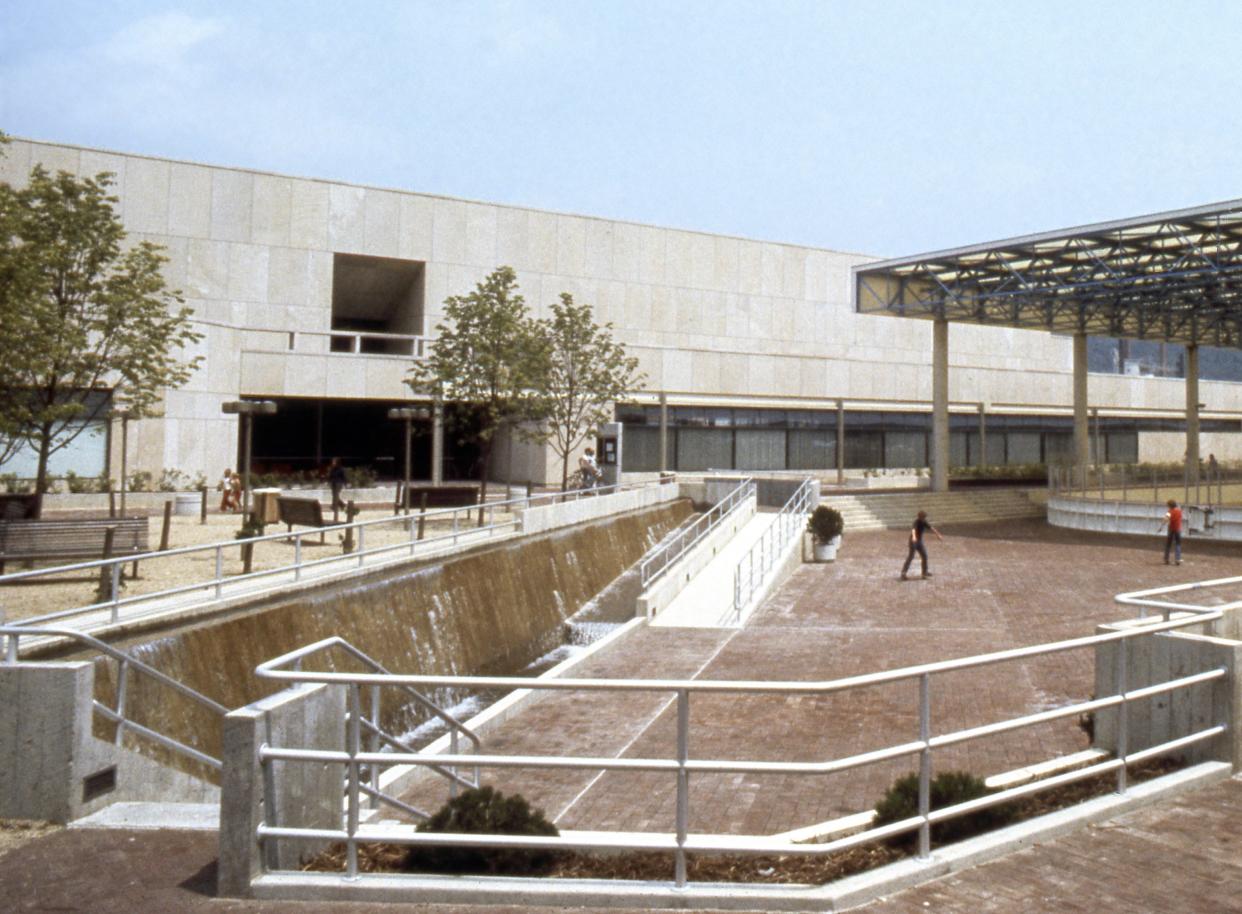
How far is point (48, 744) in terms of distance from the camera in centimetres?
645

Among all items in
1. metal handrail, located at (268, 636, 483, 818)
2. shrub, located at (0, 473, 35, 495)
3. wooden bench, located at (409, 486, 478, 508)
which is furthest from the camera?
shrub, located at (0, 473, 35, 495)

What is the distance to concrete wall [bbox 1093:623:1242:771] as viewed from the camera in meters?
7.34

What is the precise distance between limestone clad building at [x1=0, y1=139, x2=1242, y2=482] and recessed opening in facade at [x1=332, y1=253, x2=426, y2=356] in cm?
15

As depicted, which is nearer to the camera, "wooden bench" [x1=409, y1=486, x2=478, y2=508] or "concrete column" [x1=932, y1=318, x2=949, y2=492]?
"wooden bench" [x1=409, y1=486, x2=478, y2=508]

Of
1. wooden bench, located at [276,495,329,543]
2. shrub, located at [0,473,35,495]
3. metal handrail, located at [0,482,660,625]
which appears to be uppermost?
shrub, located at [0,473,35,495]

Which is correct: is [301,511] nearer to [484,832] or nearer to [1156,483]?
[484,832]

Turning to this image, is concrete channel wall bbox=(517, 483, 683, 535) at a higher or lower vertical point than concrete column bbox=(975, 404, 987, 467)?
lower

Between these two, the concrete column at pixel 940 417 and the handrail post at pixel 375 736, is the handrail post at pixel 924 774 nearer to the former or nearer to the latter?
the handrail post at pixel 375 736

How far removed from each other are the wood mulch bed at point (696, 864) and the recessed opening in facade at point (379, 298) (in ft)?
135

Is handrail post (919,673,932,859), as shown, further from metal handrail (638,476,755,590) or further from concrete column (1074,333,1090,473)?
concrete column (1074,333,1090,473)

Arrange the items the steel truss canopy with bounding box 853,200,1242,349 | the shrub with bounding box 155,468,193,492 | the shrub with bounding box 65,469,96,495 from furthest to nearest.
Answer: the shrub with bounding box 155,468,193,492 < the steel truss canopy with bounding box 853,200,1242,349 < the shrub with bounding box 65,469,96,495

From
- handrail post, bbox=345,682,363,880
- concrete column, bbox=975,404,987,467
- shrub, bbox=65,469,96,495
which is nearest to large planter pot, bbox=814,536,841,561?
shrub, bbox=65,469,96,495

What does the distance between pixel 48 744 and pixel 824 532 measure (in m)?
21.7

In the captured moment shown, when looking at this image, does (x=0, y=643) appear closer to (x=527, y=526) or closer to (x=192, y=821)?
(x=192, y=821)
